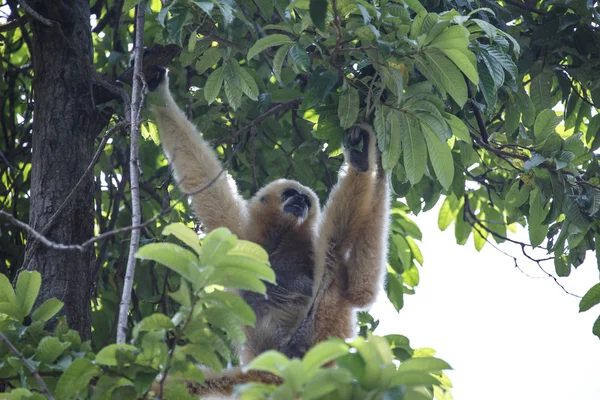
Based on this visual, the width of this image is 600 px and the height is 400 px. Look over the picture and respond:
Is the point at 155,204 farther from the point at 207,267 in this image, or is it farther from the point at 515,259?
the point at 207,267

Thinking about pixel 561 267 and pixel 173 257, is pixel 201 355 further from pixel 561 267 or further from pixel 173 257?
pixel 561 267

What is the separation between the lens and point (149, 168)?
705 centimetres

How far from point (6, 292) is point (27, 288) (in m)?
0.11

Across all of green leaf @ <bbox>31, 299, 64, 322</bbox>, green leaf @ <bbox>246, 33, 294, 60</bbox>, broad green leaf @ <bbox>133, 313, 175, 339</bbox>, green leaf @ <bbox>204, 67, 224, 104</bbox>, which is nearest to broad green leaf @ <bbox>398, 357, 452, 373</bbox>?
broad green leaf @ <bbox>133, 313, 175, 339</bbox>

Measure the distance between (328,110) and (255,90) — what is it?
505 millimetres

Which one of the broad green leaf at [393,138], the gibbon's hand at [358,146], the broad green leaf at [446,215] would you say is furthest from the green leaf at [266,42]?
the broad green leaf at [446,215]

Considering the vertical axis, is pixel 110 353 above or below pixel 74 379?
above

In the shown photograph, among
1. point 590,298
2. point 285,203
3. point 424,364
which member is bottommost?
point 424,364

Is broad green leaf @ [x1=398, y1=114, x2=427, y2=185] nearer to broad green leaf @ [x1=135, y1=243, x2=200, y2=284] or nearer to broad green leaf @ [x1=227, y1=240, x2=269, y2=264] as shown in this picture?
broad green leaf @ [x1=227, y1=240, x2=269, y2=264]

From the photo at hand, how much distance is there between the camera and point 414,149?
14.0ft

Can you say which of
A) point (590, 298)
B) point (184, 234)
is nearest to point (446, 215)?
point (590, 298)

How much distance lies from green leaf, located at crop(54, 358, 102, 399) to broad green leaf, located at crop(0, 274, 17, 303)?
0.77 metres

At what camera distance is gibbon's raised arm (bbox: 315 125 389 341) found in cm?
510

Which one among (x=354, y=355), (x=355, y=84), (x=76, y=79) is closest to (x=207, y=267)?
(x=354, y=355)
